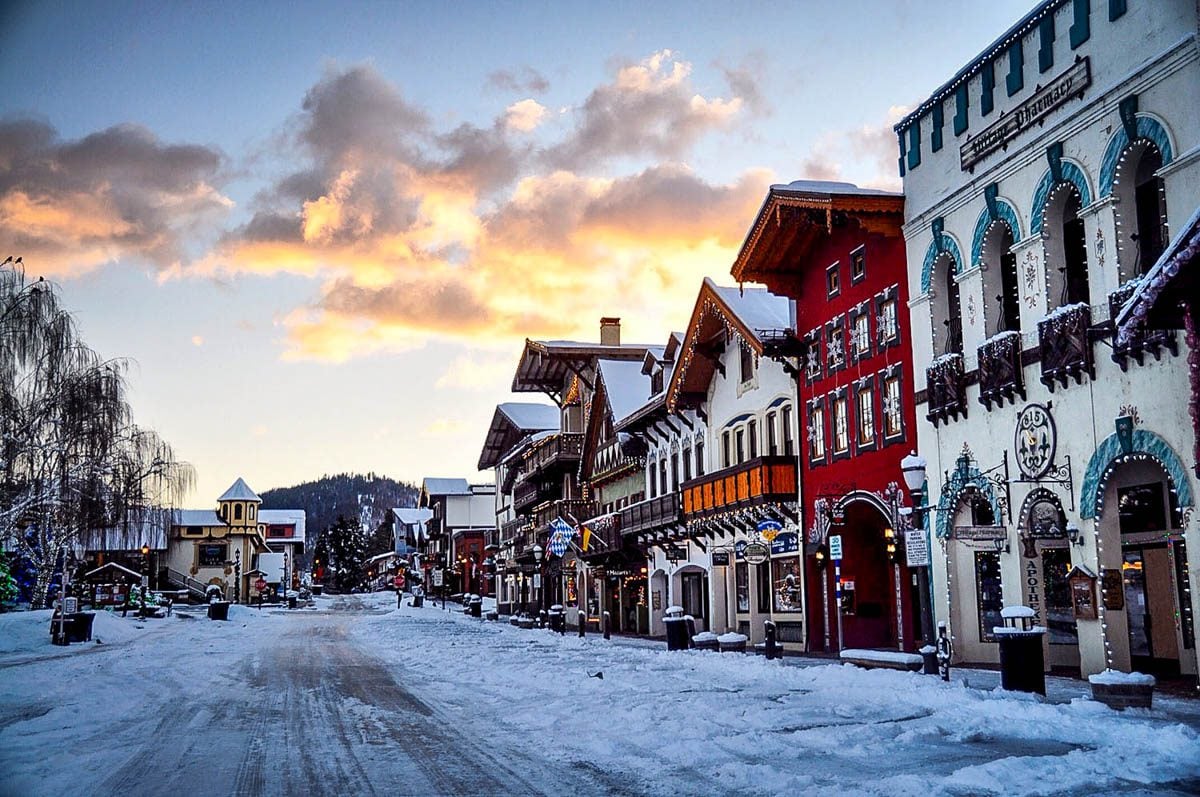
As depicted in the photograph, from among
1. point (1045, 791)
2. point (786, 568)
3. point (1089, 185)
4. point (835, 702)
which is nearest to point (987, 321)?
point (1089, 185)

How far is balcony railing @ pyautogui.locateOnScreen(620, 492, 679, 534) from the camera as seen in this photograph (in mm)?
39312

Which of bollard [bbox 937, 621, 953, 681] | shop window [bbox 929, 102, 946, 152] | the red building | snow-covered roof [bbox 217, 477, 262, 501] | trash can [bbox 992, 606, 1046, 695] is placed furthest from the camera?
snow-covered roof [bbox 217, 477, 262, 501]

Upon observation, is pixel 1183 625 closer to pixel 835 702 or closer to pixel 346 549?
pixel 835 702

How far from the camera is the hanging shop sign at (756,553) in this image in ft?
109

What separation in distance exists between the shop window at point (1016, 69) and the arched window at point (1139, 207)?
143 inches

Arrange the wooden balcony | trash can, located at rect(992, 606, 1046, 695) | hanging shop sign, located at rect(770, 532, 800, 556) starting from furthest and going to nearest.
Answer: the wooden balcony, hanging shop sign, located at rect(770, 532, 800, 556), trash can, located at rect(992, 606, 1046, 695)

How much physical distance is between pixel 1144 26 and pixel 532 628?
3934 centimetres

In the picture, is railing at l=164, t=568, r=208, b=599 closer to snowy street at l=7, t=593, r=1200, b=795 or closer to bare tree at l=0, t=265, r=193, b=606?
bare tree at l=0, t=265, r=193, b=606

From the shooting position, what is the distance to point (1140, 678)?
14.5m

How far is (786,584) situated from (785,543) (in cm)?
124

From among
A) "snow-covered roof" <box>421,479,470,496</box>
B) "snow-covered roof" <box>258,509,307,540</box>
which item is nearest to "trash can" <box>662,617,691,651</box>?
"snow-covered roof" <box>421,479,470,496</box>

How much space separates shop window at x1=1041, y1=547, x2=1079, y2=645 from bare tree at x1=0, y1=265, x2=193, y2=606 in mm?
26239

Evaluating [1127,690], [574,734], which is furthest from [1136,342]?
[574,734]

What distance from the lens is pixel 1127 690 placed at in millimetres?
14508
